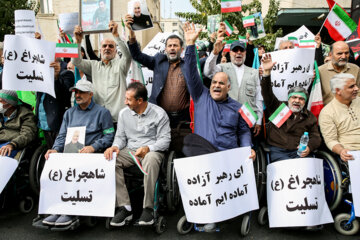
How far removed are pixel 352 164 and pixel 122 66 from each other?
109 inches

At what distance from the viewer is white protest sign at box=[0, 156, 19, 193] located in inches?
114

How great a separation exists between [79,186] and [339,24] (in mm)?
4219

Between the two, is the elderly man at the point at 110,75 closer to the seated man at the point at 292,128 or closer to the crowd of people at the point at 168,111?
the crowd of people at the point at 168,111

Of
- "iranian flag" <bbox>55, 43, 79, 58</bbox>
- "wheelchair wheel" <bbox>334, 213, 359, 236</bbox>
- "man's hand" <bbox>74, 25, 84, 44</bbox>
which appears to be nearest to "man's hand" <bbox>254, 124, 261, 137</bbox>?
"wheelchair wheel" <bbox>334, 213, 359, 236</bbox>

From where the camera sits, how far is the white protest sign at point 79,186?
2.78 meters

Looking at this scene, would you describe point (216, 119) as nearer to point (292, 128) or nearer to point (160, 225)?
point (292, 128)

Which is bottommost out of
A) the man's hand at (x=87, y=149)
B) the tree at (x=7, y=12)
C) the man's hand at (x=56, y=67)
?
the man's hand at (x=87, y=149)

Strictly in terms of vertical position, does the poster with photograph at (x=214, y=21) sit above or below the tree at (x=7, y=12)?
below

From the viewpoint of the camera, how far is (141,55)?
11.7 feet

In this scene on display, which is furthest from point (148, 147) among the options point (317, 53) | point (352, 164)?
point (317, 53)

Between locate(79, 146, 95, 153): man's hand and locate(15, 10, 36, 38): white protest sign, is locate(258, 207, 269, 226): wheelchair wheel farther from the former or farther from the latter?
locate(15, 10, 36, 38): white protest sign

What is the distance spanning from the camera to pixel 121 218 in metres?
2.78

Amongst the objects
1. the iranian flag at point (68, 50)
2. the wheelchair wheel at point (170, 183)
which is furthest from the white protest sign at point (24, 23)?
the wheelchair wheel at point (170, 183)

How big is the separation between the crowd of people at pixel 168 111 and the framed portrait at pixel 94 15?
0.16m
